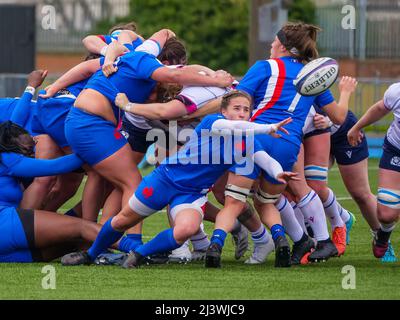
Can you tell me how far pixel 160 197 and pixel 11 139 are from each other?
4.39 feet

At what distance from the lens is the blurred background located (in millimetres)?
25906

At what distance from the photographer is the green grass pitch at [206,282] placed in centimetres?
743


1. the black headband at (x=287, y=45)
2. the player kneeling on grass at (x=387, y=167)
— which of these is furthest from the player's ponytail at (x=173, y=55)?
the player kneeling on grass at (x=387, y=167)

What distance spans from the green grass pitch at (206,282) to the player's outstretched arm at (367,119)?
975 mm

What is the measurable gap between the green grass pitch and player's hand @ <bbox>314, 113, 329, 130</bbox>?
1098mm

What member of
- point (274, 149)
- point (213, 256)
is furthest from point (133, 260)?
point (274, 149)

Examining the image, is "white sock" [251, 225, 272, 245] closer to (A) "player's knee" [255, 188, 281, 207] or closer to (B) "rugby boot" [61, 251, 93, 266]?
(A) "player's knee" [255, 188, 281, 207]

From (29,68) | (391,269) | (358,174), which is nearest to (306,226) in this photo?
(358,174)

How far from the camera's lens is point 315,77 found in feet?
27.9

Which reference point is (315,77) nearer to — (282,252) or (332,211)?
→ (282,252)

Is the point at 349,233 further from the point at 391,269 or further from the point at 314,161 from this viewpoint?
the point at 391,269

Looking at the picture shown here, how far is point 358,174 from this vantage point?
1019 centimetres

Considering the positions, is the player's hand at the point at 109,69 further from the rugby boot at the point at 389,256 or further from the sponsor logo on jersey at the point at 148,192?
the rugby boot at the point at 389,256

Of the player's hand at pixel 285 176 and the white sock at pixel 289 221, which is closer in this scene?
the player's hand at pixel 285 176
